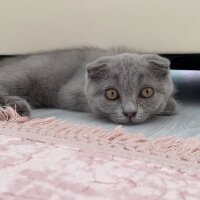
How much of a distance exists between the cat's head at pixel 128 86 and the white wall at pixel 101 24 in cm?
16

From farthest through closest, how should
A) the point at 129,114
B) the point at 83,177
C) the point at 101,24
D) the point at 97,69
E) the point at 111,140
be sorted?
the point at 101,24 → the point at 97,69 → the point at 129,114 → the point at 111,140 → the point at 83,177

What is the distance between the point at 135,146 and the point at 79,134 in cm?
17

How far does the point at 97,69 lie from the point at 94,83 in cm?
5

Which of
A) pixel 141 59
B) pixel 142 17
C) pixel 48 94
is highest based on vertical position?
pixel 142 17

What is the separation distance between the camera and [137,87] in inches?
58.6

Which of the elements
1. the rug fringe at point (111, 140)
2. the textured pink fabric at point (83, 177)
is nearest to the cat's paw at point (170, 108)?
the rug fringe at point (111, 140)

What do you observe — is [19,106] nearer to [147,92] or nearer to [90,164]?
[147,92]

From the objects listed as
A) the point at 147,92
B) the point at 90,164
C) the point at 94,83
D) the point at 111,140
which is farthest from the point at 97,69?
the point at 90,164

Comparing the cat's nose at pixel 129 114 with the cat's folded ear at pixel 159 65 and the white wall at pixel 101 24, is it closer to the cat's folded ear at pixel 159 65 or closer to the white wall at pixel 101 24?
the cat's folded ear at pixel 159 65

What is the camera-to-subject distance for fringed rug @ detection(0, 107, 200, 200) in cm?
79

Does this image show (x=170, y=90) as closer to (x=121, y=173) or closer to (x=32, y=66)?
(x=32, y=66)

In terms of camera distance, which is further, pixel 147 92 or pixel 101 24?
pixel 101 24

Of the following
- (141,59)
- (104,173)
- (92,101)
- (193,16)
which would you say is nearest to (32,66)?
(92,101)

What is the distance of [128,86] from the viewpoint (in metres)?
1.48
